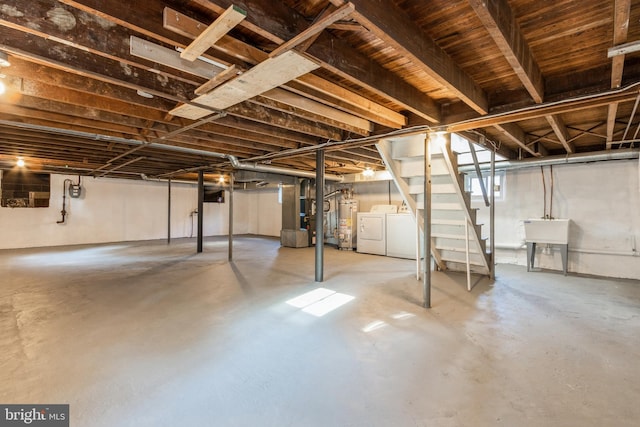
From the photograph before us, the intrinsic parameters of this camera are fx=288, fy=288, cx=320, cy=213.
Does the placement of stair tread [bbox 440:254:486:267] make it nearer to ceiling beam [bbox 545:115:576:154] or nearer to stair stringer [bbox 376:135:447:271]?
stair stringer [bbox 376:135:447:271]

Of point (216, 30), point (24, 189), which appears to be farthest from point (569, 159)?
point (24, 189)

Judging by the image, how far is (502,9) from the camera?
156cm

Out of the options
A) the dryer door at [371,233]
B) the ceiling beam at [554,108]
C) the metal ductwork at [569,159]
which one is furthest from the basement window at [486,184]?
the ceiling beam at [554,108]

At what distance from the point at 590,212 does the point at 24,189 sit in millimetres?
12901

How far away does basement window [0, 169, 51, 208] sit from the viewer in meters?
7.46

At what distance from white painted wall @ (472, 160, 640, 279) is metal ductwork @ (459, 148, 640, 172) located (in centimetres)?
25

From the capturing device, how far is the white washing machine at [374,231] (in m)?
6.79

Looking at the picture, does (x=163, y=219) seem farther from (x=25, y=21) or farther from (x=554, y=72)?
(x=554, y=72)

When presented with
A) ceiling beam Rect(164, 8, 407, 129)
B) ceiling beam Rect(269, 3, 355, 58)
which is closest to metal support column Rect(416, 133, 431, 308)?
ceiling beam Rect(164, 8, 407, 129)

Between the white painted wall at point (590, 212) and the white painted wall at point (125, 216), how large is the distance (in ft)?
25.8

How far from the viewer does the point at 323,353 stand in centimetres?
224

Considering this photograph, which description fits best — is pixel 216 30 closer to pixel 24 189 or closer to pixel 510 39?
pixel 510 39

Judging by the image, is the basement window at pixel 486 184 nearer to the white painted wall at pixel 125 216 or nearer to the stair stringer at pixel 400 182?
the stair stringer at pixel 400 182

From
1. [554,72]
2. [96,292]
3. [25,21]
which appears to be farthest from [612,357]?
[96,292]
